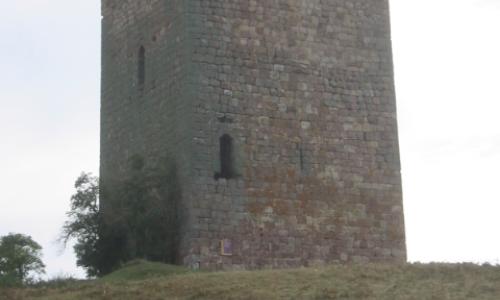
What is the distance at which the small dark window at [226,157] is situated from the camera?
1072 inches

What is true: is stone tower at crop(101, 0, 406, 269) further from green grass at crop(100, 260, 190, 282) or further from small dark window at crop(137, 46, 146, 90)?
green grass at crop(100, 260, 190, 282)

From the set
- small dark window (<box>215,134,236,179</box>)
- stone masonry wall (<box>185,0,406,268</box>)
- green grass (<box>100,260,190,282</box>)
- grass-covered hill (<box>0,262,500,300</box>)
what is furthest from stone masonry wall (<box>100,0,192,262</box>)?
grass-covered hill (<box>0,262,500,300</box>)

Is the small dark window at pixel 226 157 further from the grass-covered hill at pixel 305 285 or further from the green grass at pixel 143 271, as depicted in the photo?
the grass-covered hill at pixel 305 285

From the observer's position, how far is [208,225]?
26625 millimetres

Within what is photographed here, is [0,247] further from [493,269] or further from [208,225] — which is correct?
[493,269]

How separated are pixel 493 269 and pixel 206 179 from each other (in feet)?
21.5

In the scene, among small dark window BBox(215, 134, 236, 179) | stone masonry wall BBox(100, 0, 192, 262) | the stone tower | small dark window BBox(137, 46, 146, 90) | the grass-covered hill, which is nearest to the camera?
the grass-covered hill

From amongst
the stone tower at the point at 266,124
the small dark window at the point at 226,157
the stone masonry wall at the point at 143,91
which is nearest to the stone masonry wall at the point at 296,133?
the stone tower at the point at 266,124

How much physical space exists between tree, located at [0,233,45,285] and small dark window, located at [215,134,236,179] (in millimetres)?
4709

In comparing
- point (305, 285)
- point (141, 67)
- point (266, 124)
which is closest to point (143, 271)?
point (305, 285)

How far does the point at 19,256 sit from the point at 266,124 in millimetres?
6414

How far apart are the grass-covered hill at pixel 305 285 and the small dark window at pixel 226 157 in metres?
3.09

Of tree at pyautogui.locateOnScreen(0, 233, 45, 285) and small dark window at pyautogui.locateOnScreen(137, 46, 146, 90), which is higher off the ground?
small dark window at pyautogui.locateOnScreen(137, 46, 146, 90)

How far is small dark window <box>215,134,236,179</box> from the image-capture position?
27.2 meters
